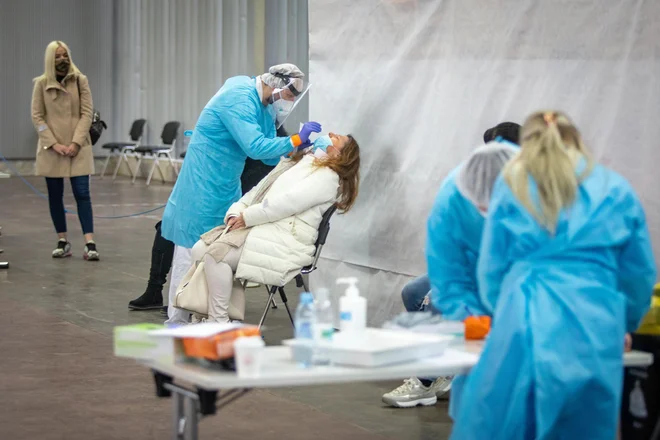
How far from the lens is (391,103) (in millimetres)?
5680

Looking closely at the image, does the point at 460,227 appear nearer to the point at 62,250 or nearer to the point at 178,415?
the point at 178,415

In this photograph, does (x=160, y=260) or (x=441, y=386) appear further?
(x=160, y=260)

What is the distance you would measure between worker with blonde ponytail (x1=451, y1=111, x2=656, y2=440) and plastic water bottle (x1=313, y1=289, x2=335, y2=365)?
0.41 metres

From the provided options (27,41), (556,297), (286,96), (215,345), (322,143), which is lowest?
(215,345)

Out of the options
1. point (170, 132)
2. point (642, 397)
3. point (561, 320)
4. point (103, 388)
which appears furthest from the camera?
point (170, 132)

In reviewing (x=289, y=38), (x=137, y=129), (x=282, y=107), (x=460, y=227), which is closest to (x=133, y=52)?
(x=137, y=129)

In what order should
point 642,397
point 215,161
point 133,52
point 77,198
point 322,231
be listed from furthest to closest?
1. point 133,52
2. point 77,198
3. point 215,161
4. point 322,231
5. point 642,397

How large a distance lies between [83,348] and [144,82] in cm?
1251

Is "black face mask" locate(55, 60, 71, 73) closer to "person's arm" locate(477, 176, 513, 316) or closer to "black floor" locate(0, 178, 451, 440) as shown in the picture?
"black floor" locate(0, 178, 451, 440)

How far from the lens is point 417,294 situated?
462 centimetres

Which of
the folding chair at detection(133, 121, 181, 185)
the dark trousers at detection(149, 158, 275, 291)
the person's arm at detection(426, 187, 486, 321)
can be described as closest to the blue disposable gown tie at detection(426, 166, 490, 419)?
the person's arm at detection(426, 187, 486, 321)

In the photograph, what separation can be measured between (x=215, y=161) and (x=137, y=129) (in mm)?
11603

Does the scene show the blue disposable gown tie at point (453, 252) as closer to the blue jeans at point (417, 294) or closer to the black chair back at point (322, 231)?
the blue jeans at point (417, 294)

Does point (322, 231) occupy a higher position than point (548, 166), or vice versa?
point (548, 166)
